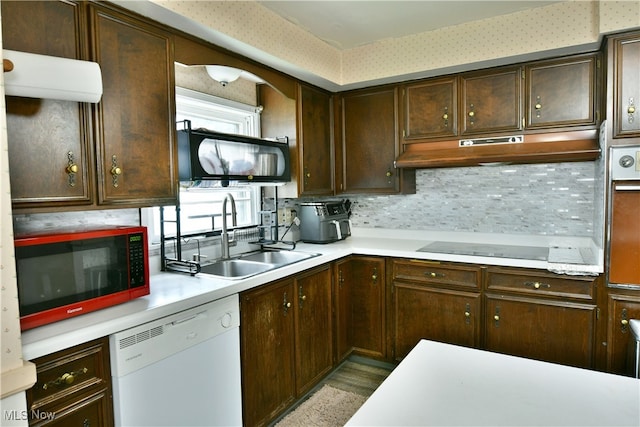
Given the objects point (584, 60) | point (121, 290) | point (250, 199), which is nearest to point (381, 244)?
point (250, 199)

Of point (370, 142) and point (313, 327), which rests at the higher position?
point (370, 142)

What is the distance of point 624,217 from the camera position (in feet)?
7.19

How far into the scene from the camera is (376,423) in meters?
0.79

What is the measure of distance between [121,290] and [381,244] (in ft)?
6.55

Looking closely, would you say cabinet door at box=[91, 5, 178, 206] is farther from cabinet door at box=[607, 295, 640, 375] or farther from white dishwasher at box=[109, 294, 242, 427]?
cabinet door at box=[607, 295, 640, 375]

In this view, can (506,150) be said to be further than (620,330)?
Yes

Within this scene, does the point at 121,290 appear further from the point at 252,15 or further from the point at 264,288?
the point at 252,15

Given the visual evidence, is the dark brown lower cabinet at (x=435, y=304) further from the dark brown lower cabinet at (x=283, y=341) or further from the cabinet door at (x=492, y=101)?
the cabinet door at (x=492, y=101)

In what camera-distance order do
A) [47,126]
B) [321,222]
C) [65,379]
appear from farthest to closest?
[321,222]
[47,126]
[65,379]

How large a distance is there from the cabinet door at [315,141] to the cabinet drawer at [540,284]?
55.5 inches

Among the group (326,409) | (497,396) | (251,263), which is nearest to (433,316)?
(326,409)

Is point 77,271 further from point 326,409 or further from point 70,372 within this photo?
point 326,409

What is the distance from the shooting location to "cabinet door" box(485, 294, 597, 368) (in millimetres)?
2346

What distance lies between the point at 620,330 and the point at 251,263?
7.17ft
